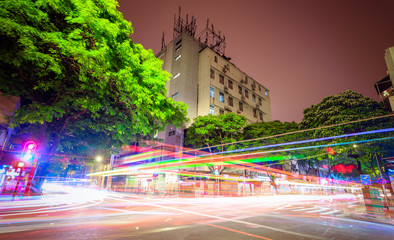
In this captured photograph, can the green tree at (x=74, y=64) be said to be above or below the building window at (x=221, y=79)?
below

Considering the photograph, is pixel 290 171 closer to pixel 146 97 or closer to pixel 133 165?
pixel 133 165

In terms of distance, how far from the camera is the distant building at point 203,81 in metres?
39.8

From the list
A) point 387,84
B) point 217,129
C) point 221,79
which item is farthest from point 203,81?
point 387,84

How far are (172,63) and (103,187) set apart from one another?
114ft

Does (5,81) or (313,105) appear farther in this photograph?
(313,105)

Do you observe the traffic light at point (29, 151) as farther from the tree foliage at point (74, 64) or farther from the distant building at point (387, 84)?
the distant building at point (387, 84)

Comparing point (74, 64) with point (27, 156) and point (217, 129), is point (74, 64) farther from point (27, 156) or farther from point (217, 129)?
point (217, 129)

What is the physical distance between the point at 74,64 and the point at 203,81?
115 ft

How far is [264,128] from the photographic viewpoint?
32.3 meters

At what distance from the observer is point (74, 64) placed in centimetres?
796

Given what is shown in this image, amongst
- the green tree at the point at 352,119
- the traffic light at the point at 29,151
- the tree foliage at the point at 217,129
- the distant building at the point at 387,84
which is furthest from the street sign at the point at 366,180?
the traffic light at the point at 29,151

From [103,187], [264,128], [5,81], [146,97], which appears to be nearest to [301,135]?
[264,128]

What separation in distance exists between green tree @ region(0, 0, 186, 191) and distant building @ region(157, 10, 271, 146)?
25101 millimetres

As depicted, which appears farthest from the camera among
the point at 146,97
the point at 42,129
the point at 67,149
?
the point at 67,149
